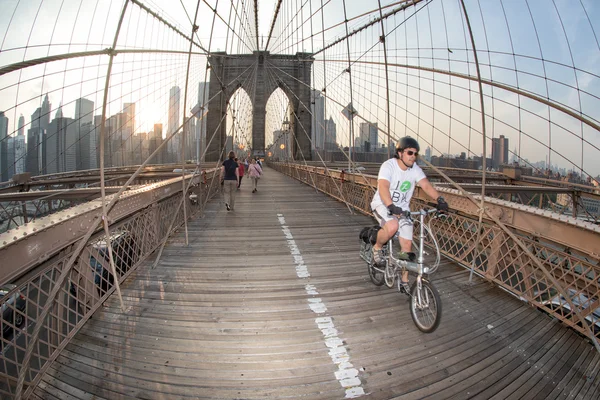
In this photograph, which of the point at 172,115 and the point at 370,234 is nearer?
the point at 370,234

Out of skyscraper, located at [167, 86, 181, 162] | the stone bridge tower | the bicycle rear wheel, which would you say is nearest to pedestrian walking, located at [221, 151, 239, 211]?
the bicycle rear wheel

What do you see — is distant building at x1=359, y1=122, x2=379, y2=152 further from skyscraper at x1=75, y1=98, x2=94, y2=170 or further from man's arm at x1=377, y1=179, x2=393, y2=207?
man's arm at x1=377, y1=179, x2=393, y2=207

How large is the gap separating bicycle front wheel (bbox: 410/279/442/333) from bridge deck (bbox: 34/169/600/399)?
4.4 inches

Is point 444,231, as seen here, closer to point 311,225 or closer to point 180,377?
point 311,225

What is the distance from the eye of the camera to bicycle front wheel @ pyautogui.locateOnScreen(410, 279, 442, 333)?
242 centimetres

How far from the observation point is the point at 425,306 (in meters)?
2.53

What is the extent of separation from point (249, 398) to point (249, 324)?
2.68 ft

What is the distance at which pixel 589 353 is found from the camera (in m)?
2.32

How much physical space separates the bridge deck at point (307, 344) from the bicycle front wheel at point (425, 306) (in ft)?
→ 0.37

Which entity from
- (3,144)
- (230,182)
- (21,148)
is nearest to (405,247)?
(230,182)

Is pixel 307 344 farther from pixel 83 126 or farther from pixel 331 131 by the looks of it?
pixel 83 126

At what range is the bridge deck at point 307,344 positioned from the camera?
6.40 ft

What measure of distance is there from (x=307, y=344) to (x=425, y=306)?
3.50ft

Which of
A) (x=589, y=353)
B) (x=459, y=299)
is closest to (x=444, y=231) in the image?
(x=459, y=299)
